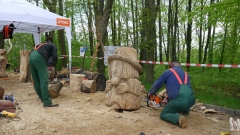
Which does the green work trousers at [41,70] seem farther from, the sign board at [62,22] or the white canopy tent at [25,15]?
the sign board at [62,22]

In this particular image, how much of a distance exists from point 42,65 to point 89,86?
1780 mm

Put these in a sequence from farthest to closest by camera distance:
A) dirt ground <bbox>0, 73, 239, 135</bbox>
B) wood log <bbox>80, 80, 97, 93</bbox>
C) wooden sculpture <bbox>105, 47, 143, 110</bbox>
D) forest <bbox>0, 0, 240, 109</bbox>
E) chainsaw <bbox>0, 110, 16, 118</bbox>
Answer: forest <bbox>0, 0, 240, 109</bbox>, wood log <bbox>80, 80, 97, 93</bbox>, wooden sculpture <bbox>105, 47, 143, 110</bbox>, chainsaw <bbox>0, 110, 16, 118</bbox>, dirt ground <bbox>0, 73, 239, 135</bbox>

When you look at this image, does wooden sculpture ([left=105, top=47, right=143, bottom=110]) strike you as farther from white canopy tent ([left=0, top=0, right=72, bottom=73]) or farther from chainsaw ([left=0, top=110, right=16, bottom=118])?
white canopy tent ([left=0, top=0, right=72, bottom=73])

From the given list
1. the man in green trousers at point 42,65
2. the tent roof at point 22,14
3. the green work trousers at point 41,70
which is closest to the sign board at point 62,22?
the tent roof at point 22,14

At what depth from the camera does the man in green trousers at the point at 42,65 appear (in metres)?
4.66

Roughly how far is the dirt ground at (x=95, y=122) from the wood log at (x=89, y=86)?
1.22m

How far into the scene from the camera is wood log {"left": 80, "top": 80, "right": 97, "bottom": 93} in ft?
20.3

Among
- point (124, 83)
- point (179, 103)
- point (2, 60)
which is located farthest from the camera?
point (2, 60)

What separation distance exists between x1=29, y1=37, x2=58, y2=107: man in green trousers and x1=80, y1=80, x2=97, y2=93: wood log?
5.14ft

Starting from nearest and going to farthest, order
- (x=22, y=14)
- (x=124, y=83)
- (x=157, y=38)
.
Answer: (x=124, y=83) < (x=22, y=14) < (x=157, y=38)

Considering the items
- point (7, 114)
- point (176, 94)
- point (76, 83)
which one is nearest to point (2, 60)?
point (76, 83)

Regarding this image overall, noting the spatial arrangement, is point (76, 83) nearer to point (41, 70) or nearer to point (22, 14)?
point (41, 70)

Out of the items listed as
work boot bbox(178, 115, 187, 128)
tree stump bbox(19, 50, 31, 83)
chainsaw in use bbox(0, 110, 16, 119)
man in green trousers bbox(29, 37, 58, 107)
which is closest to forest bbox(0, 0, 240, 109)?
work boot bbox(178, 115, 187, 128)

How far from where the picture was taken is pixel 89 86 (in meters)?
6.18
